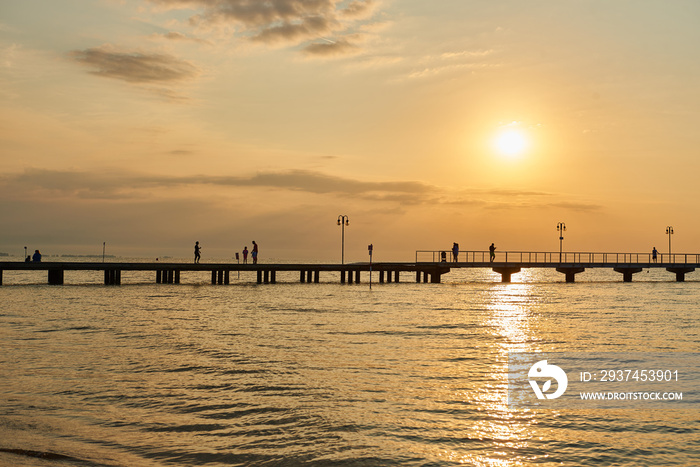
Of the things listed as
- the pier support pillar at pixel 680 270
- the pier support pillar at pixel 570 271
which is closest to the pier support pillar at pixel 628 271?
the pier support pillar at pixel 570 271

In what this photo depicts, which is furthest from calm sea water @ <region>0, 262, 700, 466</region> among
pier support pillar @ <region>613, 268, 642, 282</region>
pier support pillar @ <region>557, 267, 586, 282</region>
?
pier support pillar @ <region>613, 268, 642, 282</region>

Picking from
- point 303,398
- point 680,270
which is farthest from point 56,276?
point 680,270

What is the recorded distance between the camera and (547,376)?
54.7 ft

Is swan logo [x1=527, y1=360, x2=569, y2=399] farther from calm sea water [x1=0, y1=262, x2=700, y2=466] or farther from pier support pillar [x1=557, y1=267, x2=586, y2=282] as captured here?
pier support pillar [x1=557, y1=267, x2=586, y2=282]

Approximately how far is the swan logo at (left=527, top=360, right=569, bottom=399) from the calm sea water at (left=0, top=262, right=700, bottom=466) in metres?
0.80

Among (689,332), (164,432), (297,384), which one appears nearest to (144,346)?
(297,384)

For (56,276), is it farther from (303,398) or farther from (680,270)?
(680,270)

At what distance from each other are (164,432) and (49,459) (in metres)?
2.06

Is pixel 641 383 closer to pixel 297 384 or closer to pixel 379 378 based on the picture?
pixel 379 378

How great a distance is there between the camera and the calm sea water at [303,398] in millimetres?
10273

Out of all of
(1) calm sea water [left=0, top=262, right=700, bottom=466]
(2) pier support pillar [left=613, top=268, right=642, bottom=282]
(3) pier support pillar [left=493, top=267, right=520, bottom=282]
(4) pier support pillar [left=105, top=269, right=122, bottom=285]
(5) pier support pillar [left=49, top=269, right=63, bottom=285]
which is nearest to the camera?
(1) calm sea water [left=0, top=262, right=700, bottom=466]

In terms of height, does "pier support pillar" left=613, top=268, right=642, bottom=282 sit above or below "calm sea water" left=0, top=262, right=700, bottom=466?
above

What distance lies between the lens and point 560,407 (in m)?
13.5

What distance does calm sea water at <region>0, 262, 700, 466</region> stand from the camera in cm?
1027
